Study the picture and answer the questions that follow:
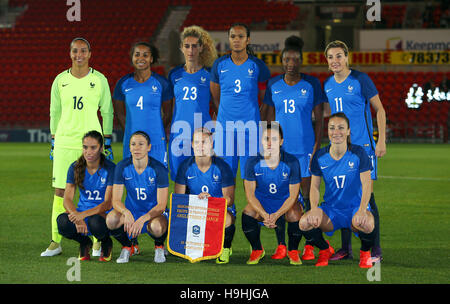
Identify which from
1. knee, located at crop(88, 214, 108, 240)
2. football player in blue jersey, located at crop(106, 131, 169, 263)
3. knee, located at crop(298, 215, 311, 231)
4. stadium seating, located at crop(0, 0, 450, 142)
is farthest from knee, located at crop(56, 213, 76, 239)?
stadium seating, located at crop(0, 0, 450, 142)

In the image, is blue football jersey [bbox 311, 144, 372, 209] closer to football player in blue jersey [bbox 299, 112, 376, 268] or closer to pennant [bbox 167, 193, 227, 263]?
football player in blue jersey [bbox 299, 112, 376, 268]

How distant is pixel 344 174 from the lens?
5547 mm

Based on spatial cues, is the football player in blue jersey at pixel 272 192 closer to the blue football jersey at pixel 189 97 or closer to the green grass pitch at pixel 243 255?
the green grass pitch at pixel 243 255

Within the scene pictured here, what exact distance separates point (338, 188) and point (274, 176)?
1.85 ft

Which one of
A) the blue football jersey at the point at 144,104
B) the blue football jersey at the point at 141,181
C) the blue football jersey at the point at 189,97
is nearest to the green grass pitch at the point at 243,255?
the blue football jersey at the point at 141,181

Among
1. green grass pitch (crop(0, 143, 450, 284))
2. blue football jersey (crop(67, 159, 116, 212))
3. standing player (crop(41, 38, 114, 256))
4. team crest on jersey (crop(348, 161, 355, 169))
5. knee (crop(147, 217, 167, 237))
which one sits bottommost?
green grass pitch (crop(0, 143, 450, 284))

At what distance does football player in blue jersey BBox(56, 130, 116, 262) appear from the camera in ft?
18.5

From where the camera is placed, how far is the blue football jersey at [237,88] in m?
6.16

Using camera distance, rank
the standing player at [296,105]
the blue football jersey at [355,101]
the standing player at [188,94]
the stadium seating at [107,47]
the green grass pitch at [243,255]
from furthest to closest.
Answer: the stadium seating at [107,47] → the standing player at [188,94] → the standing player at [296,105] → the blue football jersey at [355,101] → the green grass pitch at [243,255]

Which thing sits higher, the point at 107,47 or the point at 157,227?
the point at 107,47

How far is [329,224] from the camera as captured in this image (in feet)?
18.2

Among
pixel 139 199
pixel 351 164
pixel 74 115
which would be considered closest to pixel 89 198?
pixel 139 199

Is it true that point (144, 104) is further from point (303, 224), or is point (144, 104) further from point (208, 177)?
point (303, 224)

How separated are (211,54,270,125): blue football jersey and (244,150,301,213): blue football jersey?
0.54 metres
